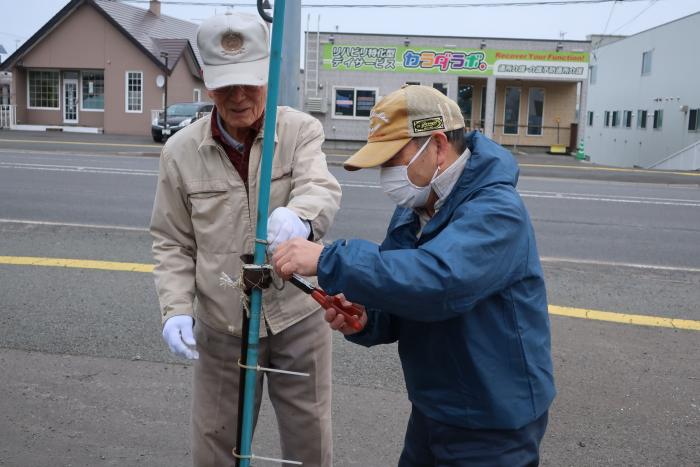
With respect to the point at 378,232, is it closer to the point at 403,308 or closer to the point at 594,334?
the point at 594,334

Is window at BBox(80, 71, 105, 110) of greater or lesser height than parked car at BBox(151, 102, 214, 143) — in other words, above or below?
above

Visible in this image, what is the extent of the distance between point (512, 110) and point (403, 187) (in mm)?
32685

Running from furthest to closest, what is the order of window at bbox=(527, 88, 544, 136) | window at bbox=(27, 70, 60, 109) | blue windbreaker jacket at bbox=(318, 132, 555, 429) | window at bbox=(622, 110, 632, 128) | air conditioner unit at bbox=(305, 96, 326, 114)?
window at bbox=(622, 110, 632, 128) < window at bbox=(27, 70, 60, 109) < window at bbox=(527, 88, 544, 136) < air conditioner unit at bbox=(305, 96, 326, 114) < blue windbreaker jacket at bbox=(318, 132, 555, 429)

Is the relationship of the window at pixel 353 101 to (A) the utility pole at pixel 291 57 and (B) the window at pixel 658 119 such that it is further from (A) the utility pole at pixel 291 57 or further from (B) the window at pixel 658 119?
(A) the utility pole at pixel 291 57

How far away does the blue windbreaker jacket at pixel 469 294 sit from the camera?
1.81m

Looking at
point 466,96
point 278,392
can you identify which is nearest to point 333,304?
point 278,392

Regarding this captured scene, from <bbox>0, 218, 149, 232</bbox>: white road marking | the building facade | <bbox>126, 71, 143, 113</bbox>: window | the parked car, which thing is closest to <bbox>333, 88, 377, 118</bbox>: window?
the building facade

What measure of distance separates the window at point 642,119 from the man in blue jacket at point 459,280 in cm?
3760

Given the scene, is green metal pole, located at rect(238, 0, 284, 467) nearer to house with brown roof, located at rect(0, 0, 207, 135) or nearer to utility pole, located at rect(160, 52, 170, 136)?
utility pole, located at rect(160, 52, 170, 136)

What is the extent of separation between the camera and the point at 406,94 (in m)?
2.04

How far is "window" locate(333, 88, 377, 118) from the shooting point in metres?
30.3

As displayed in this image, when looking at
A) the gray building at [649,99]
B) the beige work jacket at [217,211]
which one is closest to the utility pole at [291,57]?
the beige work jacket at [217,211]

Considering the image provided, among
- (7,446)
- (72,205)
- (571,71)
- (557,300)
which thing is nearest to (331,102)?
(571,71)

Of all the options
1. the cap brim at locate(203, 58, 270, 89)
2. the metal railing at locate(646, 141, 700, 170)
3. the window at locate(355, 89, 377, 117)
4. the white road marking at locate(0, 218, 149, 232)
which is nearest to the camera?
the cap brim at locate(203, 58, 270, 89)
